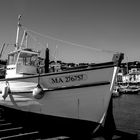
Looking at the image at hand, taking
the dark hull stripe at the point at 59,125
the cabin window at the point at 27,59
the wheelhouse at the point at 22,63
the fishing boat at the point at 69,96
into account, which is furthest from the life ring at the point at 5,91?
the cabin window at the point at 27,59

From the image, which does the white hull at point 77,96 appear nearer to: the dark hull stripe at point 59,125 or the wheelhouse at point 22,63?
the dark hull stripe at point 59,125

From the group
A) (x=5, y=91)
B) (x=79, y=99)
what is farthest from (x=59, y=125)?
(x=5, y=91)

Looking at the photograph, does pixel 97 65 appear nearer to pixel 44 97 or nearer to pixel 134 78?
pixel 44 97

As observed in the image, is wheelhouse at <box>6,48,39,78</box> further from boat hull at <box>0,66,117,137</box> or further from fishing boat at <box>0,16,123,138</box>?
boat hull at <box>0,66,117,137</box>

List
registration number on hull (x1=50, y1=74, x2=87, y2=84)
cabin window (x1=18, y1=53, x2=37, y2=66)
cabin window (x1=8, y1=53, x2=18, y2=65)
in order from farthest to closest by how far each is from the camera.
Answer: cabin window (x1=8, y1=53, x2=18, y2=65) < cabin window (x1=18, y1=53, x2=37, y2=66) < registration number on hull (x1=50, y1=74, x2=87, y2=84)

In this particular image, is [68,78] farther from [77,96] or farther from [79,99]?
[79,99]

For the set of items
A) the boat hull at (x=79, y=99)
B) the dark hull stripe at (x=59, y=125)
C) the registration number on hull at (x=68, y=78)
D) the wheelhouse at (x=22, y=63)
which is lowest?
the dark hull stripe at (x=59, y=125)

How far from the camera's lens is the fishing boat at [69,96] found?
8.52 meters

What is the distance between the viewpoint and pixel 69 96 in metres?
8.97

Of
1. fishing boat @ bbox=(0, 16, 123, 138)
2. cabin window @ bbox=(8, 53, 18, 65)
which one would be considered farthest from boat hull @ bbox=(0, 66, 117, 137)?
cabin window @ bbox=(8, 53, 18, 65)

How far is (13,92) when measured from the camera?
10383mm

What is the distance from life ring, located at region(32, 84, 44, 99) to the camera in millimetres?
9195

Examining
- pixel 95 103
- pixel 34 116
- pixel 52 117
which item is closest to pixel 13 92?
pixel 34 116

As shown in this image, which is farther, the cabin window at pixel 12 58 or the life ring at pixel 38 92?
the cabin window at pixel 12 58
